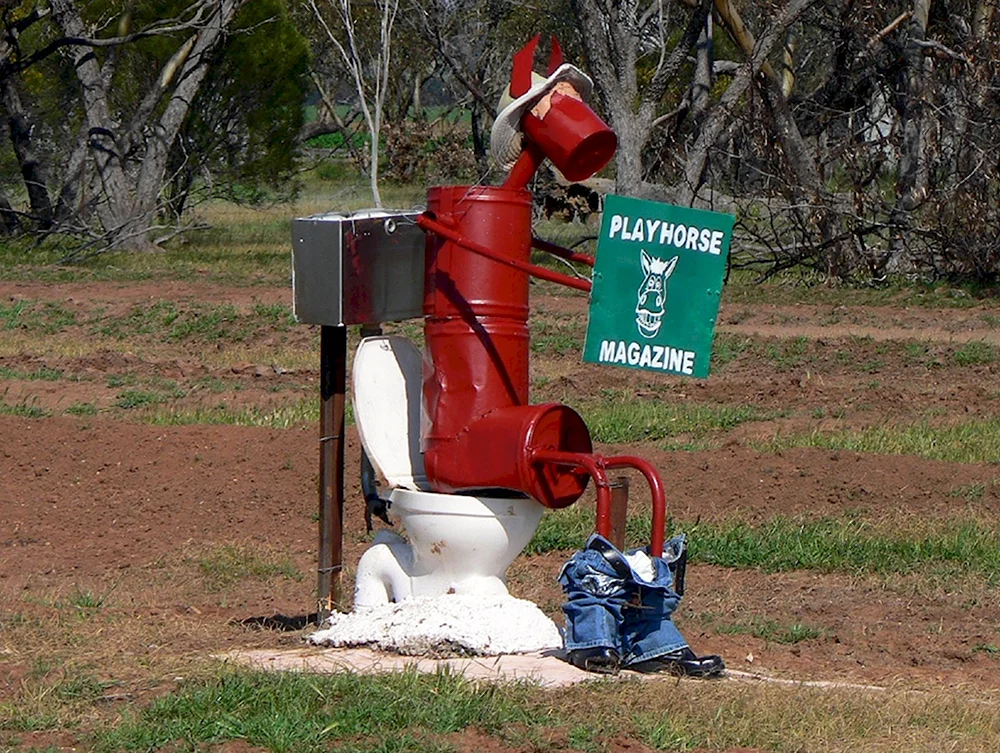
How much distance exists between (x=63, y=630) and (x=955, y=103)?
46.8ft

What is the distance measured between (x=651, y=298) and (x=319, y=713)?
1610 millimetres

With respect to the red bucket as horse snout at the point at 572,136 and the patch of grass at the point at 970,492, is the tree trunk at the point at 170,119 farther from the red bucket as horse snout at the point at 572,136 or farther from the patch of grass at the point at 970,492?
the red bucket as horse snout at the point at 572,136

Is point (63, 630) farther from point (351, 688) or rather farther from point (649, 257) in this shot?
point (649, 257)

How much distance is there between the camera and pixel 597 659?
4668 millimetres

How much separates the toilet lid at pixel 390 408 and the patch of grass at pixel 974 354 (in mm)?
8412

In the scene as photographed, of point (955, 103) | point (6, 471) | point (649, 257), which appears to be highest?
point (955, 103)

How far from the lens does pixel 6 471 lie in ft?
28.2

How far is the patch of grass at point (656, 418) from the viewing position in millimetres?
9992

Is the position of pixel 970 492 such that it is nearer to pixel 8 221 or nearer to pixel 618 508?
pixel 618 508

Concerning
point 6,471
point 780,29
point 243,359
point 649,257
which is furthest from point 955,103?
point 649,257

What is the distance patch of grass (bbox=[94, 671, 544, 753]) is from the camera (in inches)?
156

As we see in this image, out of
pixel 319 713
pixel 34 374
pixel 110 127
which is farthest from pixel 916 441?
pixel 110 127

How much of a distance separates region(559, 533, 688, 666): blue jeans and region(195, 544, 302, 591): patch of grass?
2.51 metres

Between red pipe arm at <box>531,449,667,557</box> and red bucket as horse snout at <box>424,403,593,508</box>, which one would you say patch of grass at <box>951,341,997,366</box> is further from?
red pipe arm at <box>531,449,667,557</box>
